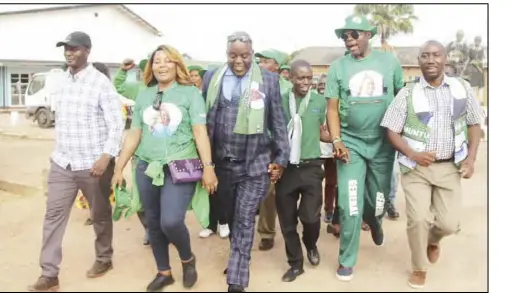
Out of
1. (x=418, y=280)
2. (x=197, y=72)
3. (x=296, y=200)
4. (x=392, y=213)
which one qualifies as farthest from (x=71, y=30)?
(x=418, y=280)

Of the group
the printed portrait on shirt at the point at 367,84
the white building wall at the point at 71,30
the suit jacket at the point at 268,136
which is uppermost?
the white building wall at the point at 71,30

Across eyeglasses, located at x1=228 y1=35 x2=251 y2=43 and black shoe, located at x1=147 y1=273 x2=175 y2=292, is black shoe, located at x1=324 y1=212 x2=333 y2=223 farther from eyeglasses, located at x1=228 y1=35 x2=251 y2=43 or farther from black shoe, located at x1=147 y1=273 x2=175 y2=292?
eyeglasses, located at x1=228 y1=35 x2=251 y2=43

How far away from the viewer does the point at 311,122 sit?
4.07 metres

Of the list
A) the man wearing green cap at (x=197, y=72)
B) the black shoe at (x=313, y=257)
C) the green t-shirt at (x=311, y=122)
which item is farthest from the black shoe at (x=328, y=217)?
the man wearing green cap at (x=197, y=72)

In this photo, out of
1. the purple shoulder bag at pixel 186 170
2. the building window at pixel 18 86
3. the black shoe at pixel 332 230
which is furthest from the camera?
the building window at pixel 18 86

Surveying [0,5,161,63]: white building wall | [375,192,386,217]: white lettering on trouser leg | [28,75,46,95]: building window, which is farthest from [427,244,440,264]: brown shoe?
[28,75,46,95]: building window

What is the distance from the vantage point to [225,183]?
12.1 feet

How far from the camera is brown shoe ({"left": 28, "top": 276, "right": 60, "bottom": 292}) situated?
141 inches

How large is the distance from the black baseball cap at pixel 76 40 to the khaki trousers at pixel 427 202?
249cm

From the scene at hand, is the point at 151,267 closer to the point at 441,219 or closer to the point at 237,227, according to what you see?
the point at 237,227

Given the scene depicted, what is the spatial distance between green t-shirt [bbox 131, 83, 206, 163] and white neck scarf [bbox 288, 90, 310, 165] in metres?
0.76

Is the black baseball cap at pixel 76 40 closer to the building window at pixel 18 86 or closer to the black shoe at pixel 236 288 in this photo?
the black shoe at pixel 236 288

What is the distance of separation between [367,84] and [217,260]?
73.2 inches

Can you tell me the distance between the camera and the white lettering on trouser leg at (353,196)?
152 inches
